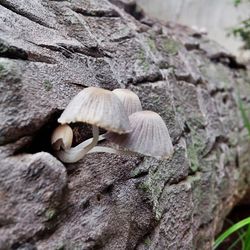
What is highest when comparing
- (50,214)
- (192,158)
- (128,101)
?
(128,101)

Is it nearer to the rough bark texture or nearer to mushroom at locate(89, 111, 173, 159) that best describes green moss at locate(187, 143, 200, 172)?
the rough bark texture

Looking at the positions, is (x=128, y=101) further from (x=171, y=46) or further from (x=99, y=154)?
(x=171, y=46)

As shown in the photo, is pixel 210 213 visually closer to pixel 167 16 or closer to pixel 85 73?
pixel 85 73

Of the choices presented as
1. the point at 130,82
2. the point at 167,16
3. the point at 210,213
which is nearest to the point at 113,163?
the point at 130,82

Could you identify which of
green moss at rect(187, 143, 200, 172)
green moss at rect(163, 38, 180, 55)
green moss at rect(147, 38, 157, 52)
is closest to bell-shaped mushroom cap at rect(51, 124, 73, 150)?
green moss at rect(187, 143, 200, 172)

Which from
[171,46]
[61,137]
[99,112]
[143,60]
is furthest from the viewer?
[171,46]

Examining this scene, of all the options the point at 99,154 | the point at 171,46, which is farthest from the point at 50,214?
the point at 171,46

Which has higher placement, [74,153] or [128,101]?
[128,101]

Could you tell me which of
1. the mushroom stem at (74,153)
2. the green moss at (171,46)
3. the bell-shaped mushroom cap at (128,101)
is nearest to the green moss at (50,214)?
the mushroom stem at (74,153)
